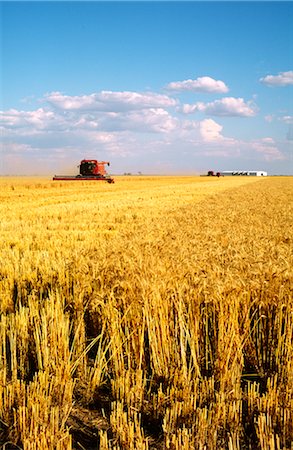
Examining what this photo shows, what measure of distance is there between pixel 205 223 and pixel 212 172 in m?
109

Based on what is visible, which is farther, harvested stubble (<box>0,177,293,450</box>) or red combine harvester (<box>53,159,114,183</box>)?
red combine harvester (<box>53,159,114,183</box>)

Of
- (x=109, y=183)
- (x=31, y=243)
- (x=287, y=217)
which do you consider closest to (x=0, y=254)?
(x=31, y=243)

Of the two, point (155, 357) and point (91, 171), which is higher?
point (91, 171)

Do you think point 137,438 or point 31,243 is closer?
point 137,438

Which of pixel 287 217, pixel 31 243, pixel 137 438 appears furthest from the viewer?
pixel 287 217

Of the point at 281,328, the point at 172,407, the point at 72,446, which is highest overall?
the point at 281,328

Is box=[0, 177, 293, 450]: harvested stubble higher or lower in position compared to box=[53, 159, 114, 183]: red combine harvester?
lower

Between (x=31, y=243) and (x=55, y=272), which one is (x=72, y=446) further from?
(x=31, y=243)

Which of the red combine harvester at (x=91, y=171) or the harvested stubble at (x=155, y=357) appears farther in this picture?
the red combine harvester at (x=91, y=171)

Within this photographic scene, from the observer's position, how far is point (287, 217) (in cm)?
1240

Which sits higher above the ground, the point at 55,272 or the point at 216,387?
the point at 55,272

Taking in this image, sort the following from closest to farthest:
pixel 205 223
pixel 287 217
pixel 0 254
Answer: pixel 0 254
pixel 205 223
pixel 287 217

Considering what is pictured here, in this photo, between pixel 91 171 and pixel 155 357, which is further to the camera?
pixel 91 171

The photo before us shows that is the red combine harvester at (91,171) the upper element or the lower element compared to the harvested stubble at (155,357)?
upper
